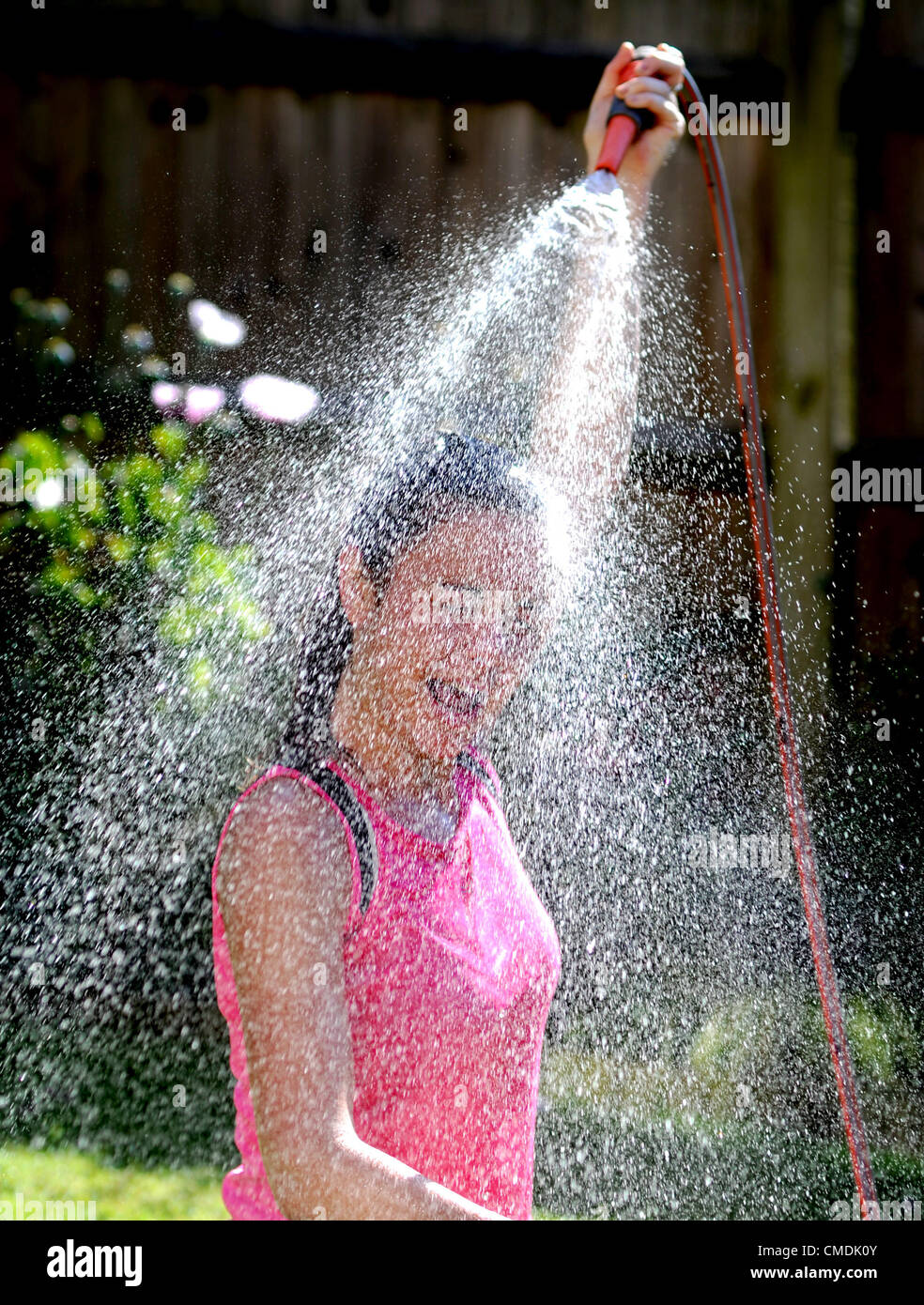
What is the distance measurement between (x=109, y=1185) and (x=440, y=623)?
67.2 inches

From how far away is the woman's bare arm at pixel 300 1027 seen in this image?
1073 mm

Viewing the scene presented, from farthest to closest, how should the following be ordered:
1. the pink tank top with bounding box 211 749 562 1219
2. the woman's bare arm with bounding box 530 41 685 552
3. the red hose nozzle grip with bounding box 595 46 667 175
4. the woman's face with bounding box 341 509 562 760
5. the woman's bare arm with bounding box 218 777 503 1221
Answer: the red hose nozzle grip with bounding box 595 46 667 175, the woman's bare arm with bounding box 530 41 685 552, the woman's face with bounding box 341 509 562 760, the pink tank top with bounding box 211 749 562 1219, the woman's bare arm with bounding box 218 777 503 1221

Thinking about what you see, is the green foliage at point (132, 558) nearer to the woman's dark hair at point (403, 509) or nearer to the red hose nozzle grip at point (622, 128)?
the red hose nozzle grip at point (622, 128)

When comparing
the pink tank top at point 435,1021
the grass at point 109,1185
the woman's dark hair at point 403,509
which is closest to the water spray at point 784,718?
the woman's dark hair at point 403,509

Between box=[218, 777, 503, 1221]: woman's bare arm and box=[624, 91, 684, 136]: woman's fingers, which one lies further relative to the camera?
box=[624, 91, 684, 136]: woman's fingers

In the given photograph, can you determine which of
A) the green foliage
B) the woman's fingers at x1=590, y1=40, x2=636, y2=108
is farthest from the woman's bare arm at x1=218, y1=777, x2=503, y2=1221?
the green foliage

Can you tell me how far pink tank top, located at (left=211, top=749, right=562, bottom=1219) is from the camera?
118 centimetres

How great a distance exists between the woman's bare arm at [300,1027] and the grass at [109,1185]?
1345 mm

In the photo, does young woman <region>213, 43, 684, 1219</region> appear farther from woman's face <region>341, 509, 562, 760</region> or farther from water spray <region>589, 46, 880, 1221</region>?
water spray <region>589, 46, 880, 1221</region>

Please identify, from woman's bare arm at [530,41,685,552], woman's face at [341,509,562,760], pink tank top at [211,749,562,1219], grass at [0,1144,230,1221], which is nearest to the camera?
pink tank top at [211,749,562,1219]

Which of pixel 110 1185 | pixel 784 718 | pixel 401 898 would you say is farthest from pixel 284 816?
pixel 110 1185

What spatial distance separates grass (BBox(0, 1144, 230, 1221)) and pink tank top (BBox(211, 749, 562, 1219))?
1209 mm

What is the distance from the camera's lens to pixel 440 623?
1312mm

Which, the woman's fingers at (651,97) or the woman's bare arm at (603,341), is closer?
the woman's bare arm at (603,341)
